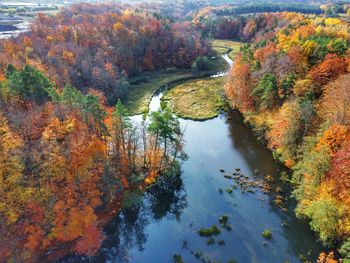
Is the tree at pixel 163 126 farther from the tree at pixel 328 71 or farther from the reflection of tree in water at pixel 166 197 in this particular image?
the tree at pixel 328 71

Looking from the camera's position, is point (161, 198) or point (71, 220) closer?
point (71, 220)

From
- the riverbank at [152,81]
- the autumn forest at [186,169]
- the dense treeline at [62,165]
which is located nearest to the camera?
the dense treeline at [62,165]

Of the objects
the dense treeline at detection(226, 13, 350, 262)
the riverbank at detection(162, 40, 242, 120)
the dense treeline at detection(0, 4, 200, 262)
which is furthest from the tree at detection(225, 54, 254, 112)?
the dense treeline at detection(0, 4, 200, 262)

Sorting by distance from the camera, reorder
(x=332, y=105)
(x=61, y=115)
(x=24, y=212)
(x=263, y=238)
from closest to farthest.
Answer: (x=24, y=212) → (x=263, y=238) → (x=61, y=115) → (x=332, y=105)

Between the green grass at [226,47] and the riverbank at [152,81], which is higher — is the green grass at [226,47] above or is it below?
below

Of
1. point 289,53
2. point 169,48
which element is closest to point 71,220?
point 289,53

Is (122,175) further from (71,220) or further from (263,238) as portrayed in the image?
(263,238)

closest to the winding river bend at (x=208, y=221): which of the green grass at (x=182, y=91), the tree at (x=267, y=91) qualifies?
the tree at (x=267, y=91)
